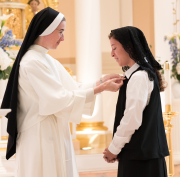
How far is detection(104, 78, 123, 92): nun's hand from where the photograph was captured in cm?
260

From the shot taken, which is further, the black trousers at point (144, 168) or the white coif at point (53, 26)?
the white coif at point (53, 26)

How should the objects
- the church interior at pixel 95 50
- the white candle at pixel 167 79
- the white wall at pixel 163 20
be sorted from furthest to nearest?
1. the white wall at pixel 163 20
2. the church interior at pixel 95 50
3. the white candle at pixel 167 79

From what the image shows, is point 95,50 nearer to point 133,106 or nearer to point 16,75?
point 16,75

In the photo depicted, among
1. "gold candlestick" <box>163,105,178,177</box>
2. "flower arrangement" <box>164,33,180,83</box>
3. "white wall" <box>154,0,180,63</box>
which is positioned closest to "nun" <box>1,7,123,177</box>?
"gold candlestick" <box>163,105,178,177</box>

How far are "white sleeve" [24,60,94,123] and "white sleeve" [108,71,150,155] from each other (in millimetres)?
397

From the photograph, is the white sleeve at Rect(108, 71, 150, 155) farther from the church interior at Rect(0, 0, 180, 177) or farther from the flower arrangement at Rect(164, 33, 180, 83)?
the flower arrangement at Rect(164, 33, 180, 83)

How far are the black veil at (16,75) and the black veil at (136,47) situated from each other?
1.90 feet

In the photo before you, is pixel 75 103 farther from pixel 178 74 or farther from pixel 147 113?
A: pixel 178 74

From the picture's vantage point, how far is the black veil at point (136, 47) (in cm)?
239

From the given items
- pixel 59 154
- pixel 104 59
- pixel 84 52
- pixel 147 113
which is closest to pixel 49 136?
pixel 59 154

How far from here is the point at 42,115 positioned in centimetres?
263

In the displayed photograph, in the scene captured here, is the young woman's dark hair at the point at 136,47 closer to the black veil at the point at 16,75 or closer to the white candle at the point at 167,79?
Result: the black veil at the point at 16,75

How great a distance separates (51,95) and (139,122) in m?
0.72

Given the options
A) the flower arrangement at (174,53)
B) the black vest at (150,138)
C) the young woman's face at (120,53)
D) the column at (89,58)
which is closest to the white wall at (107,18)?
the column at (89,58)
